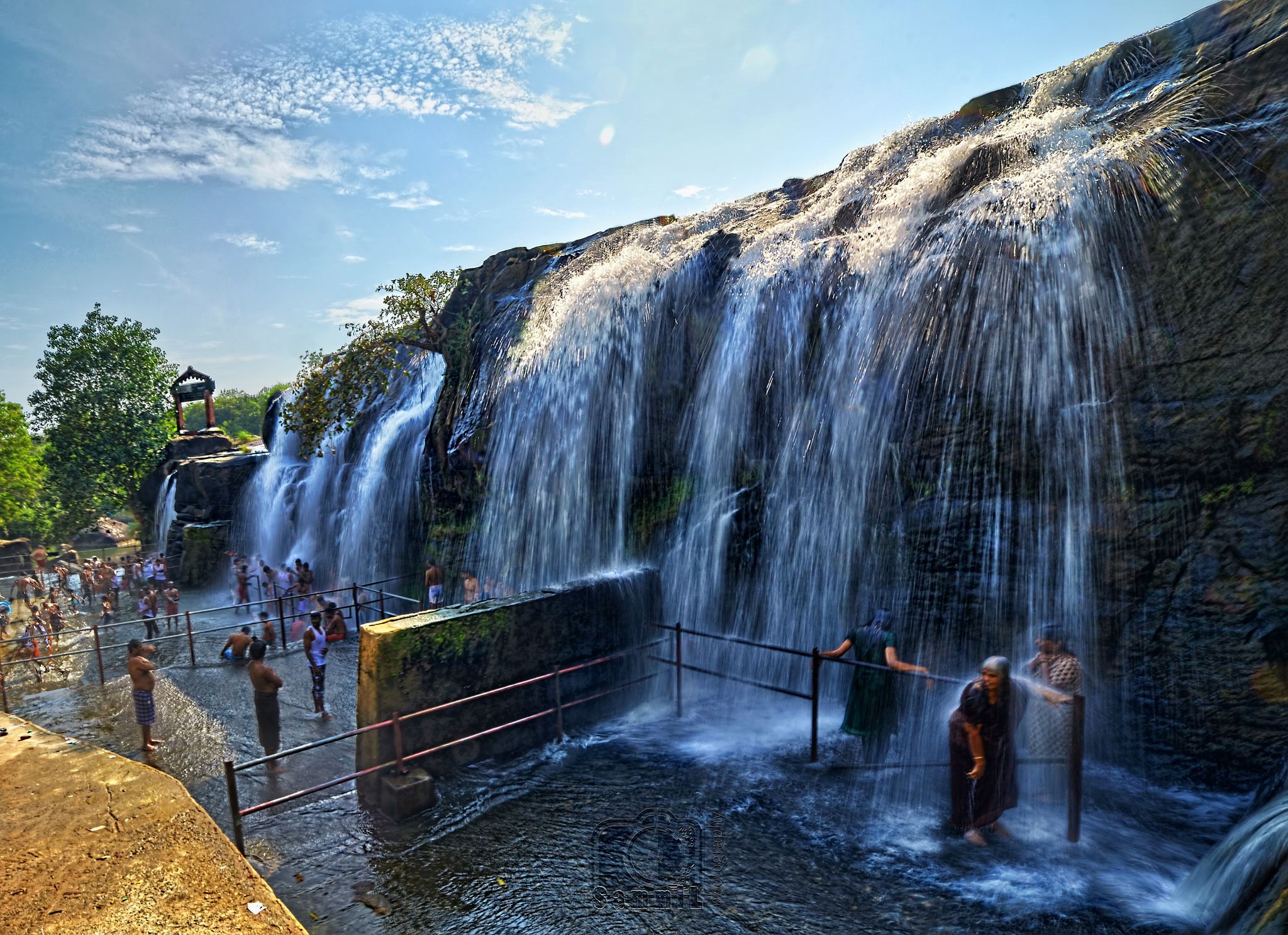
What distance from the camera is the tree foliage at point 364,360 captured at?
1875 cm

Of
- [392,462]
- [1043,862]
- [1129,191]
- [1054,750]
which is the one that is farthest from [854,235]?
[392,462]

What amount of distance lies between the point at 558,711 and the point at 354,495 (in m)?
16.9

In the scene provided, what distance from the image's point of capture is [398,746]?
656 cm

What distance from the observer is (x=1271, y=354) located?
22.0 ft

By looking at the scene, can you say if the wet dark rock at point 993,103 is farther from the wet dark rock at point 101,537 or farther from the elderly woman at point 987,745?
the wet dark rock at point 101,537

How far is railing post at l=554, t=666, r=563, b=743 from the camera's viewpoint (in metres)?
7.84

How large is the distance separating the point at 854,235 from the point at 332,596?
1728cm

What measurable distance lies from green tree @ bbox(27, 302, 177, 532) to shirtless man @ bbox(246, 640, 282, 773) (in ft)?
131

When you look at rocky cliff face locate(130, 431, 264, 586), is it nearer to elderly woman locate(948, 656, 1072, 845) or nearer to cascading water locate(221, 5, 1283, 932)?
cascading water locate(221, 5, 1283, 932)

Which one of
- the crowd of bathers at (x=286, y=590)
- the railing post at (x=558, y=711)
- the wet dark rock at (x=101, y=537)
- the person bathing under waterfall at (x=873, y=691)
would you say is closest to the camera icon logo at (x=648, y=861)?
the railing post at (x=558, y=711)

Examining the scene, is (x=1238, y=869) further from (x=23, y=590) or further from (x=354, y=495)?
(x=23, y=590)

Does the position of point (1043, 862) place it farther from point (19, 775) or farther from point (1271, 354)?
point (19, 775)

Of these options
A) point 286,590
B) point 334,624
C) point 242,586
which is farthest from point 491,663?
point 242,586

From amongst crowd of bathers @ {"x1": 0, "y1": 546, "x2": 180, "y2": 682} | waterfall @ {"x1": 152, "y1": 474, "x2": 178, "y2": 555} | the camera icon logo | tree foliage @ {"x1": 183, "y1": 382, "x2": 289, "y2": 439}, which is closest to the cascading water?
the camera icon logo
